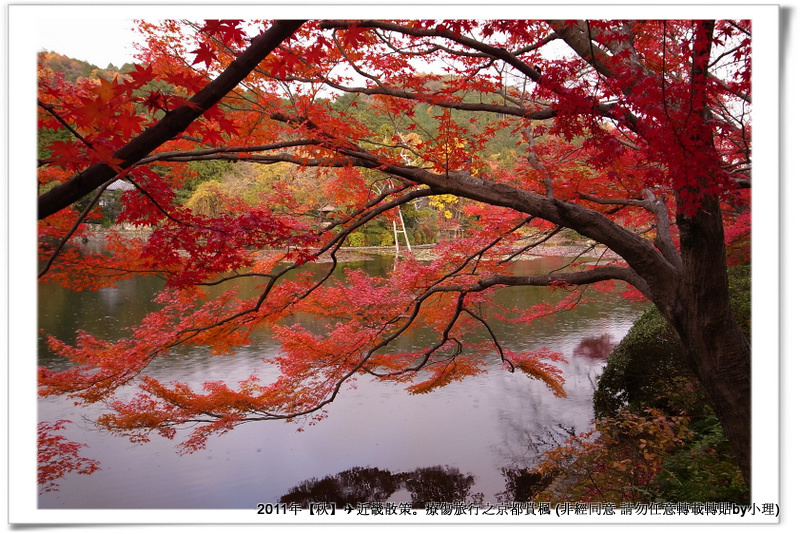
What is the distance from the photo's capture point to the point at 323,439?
5.60 meters

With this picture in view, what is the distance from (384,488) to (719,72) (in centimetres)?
426

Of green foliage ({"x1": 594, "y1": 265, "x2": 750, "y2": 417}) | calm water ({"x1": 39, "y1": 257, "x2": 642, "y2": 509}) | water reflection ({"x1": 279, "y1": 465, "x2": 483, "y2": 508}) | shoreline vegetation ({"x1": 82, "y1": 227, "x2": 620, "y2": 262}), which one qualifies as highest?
shoreline vegetation ({"x1": 82, "y1": 227, "x2": 620, "y2": 262})

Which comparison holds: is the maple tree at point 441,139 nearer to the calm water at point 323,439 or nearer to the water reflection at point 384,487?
the calm water at point 323,439

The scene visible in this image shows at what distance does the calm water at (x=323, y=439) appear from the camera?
4.59 m

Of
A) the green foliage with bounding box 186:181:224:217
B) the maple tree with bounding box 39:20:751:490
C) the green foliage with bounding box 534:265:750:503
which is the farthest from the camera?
the green foliage with bounding box 186:181:224:217

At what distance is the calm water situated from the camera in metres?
4.59

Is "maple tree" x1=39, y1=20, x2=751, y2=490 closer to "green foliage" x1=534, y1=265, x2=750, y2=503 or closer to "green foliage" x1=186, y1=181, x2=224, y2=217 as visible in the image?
"green foliage" x1=534, y1=265, x2=750, y2=503

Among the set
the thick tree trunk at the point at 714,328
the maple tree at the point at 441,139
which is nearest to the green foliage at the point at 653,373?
the maple tree at the point at 441,139

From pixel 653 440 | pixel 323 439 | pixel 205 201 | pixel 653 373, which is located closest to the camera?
pixel 653 440

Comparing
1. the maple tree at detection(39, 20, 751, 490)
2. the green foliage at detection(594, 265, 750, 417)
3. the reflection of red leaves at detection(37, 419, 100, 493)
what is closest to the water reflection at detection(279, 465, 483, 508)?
the green foliage at detection(594, 265, 750, 417)

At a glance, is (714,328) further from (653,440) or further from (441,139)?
(653,440)

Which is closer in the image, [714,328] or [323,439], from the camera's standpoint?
[714,328]

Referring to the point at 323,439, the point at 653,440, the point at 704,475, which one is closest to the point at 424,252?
the point at 323,439

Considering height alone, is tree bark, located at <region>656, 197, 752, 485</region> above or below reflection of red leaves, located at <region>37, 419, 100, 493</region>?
above
